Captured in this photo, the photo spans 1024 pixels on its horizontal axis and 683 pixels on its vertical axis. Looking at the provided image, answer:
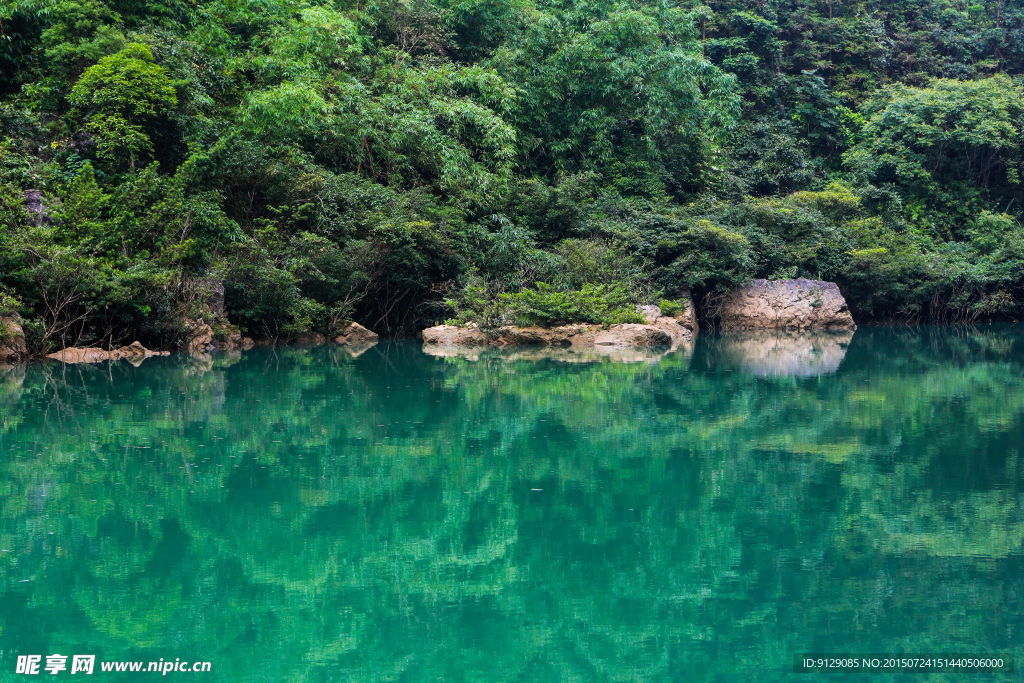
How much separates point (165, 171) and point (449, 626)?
1713 centimetres

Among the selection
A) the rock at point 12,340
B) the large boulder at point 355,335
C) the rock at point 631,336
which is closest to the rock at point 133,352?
the rock at point 12,340

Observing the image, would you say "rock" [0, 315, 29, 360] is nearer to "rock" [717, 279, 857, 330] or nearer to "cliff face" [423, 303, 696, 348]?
"cliff face" [423, 303, 696, 348]

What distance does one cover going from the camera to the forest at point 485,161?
52.3 ft

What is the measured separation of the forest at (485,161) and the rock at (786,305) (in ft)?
2.35

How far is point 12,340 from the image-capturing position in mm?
13070

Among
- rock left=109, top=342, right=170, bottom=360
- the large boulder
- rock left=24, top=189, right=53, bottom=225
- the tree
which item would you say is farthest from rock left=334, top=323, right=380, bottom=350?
rock left=24, top=189, right=53, bottom=225

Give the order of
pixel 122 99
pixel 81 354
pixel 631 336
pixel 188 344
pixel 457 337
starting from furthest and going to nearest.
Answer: pixel 457 337 < pixel 631 336 < pixel 122 99 < pixel 188 344 < pixel 81 354

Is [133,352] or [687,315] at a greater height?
[133,352]

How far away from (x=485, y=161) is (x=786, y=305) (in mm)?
8786

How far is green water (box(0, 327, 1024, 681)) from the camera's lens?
3174 mm

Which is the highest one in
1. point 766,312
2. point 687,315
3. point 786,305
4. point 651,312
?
point 651,312

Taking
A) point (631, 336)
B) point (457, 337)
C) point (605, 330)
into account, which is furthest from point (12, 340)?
point (631, 336)

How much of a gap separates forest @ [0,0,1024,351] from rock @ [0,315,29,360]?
1.08 ft

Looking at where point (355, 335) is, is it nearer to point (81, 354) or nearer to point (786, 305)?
point (81, 354)
